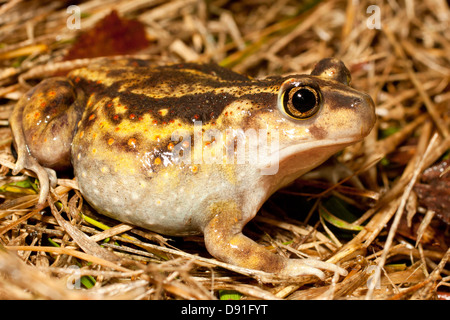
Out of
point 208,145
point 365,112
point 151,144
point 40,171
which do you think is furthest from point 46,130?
point 365,112

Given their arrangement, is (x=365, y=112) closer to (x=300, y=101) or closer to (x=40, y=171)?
(x=300, y=101)

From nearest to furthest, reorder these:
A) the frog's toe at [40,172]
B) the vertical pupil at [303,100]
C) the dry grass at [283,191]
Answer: the vertical pupil at [303,100], the dry grass at [283,191], the frog's toe at [40,172]

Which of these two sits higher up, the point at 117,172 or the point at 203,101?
the point at 203,101

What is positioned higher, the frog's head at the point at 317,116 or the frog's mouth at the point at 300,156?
the frog's head at the point at 317,116

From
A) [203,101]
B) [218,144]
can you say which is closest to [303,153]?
[218,144]

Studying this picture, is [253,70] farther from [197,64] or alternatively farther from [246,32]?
[197,64]

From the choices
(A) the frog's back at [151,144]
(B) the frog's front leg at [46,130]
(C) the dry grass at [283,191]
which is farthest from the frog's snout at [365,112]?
(B) the frog's front leg at [46,130]

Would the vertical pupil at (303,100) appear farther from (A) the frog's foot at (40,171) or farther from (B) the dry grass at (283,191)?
(A) the frog's foot at (40,171)

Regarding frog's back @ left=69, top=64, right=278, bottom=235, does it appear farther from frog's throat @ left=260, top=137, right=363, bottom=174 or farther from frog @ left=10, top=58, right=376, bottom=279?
frog's throat @ left=260, top=137, right=363, bottom=174
